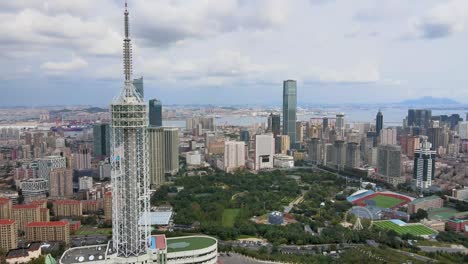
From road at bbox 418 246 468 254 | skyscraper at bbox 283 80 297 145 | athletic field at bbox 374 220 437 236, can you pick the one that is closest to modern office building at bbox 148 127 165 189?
athletic field at bbox 374 220 437 236

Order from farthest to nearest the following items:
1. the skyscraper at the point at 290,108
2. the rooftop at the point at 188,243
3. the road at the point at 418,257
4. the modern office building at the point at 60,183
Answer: the skyscraper at the point at 290,108 → the modern office building at the point at 60,183 → the road at the point at 418,257 → the rooftop at the point at 188,243

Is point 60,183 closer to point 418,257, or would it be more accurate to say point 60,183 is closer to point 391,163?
point 418,257

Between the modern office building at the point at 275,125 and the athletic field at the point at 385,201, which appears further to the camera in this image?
the modern office building at the point at 275,125

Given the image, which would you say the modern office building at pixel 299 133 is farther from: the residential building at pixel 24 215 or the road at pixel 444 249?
the residential building at pixel 24 215

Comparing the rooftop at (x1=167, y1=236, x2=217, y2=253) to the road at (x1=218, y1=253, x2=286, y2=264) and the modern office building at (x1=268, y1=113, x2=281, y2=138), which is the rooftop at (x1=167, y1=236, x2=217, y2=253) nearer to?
the road at (x1=218, y1=253, x2=286, y2=264)

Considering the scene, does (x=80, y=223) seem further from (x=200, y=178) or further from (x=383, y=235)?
(x=383, y=235)

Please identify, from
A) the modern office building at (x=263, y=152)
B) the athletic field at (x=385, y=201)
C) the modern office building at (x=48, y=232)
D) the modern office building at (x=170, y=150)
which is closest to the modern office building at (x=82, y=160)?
the modern office building at (x=170, y=150)
